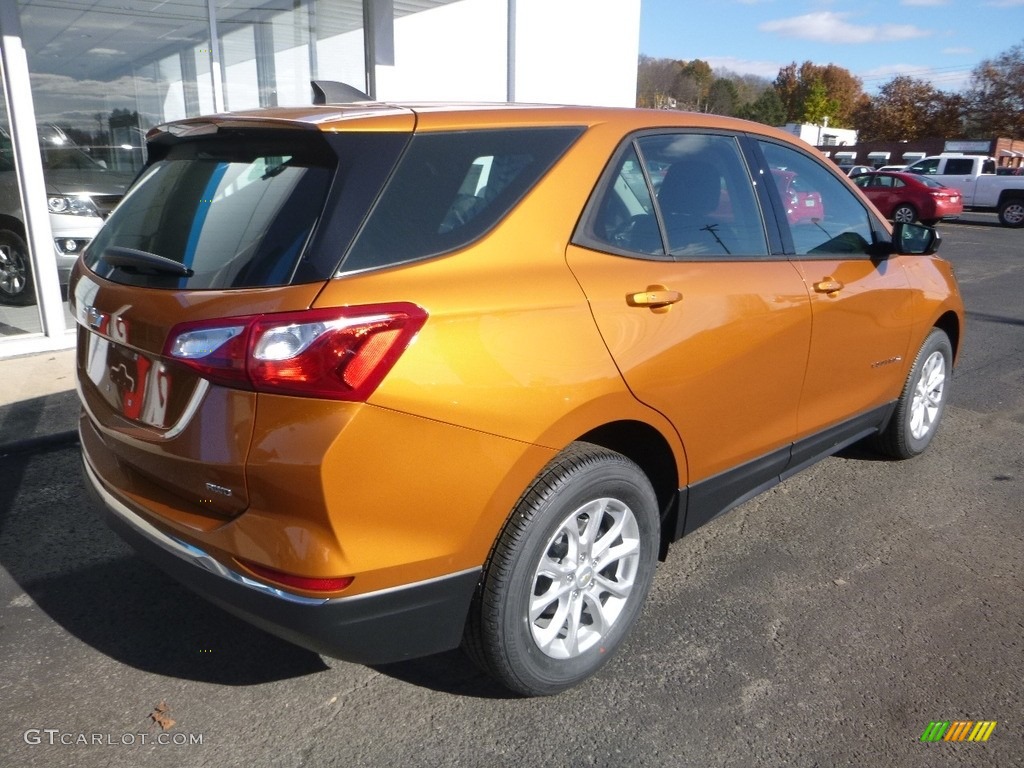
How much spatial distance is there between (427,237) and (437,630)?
3.49 feet

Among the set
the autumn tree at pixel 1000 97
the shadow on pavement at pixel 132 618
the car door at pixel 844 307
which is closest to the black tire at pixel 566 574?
the shadow on pavement at pixel 132 618

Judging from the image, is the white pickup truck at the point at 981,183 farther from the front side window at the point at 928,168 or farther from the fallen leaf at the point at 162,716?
the fallen leaf at the point at 162,716

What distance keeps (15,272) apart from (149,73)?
224 cm

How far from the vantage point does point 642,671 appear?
9.33 feet

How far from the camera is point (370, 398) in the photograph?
2049 millimetres

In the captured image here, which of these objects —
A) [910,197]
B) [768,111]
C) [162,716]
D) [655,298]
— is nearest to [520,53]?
[655,298]

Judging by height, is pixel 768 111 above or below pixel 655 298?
above

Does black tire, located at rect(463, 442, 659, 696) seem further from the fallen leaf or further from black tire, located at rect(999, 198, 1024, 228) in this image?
black tire, located at rect(999, 198, 1024, 228)

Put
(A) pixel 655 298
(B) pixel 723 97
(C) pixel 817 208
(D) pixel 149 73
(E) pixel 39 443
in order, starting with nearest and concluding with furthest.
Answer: (A) pixel 655 298, (C) pixel 817 208, (E) pixel 39 443, (D) pixel 149 73, (B) pixel 723 97

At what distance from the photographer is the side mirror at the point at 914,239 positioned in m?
4.00

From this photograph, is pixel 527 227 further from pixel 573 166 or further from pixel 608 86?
pixel 608 86

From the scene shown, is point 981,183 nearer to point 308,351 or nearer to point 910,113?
point 308,351

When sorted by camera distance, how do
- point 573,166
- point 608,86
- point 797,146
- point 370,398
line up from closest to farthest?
1. point 370,398
2. point 573,166
3. point 797,146
4. point 608,86

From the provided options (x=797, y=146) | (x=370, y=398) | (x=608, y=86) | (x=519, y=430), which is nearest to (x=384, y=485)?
(x=370, y=398)
